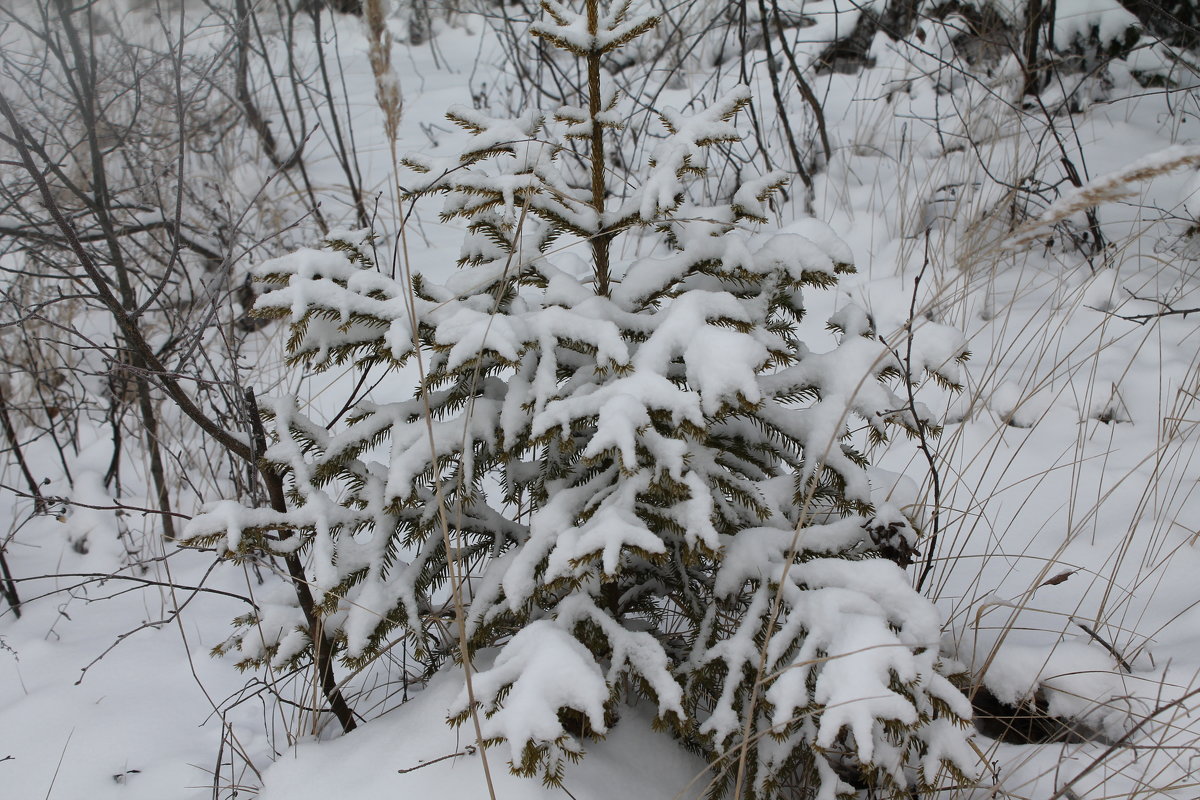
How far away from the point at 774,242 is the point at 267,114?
Answer: 16.1 feet

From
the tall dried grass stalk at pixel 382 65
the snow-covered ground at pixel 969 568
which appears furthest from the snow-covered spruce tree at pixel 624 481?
the tall dried grass stalk at pixel 382 65

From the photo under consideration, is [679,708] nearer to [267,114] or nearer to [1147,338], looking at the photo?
[1147,338]

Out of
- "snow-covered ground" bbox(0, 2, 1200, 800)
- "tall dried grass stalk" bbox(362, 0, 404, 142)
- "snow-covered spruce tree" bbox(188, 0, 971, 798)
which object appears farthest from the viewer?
"snow-covered ground" bbox(0, 2, 1200, 800)

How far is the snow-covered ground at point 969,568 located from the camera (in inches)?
66.9

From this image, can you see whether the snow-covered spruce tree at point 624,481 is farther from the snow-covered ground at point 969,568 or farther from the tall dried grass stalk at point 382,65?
the tall dried grass stalk at point 382,65

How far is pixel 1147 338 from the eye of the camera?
301 cm

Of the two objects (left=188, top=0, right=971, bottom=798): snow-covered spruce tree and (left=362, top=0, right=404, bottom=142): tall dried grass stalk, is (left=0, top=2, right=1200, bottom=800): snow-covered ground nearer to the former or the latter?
(left=188, top=0, right=971, bottom=798): snow-covered spruce tree

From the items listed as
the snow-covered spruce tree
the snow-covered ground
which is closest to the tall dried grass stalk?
the snow-covered spruce tree

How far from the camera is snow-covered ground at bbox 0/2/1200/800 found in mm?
1699

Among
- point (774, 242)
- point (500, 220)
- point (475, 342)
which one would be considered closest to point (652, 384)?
point (475, 342)

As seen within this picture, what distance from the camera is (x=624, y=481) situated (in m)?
1.49

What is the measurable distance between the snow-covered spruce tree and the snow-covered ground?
0.21 m

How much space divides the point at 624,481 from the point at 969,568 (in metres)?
1.35

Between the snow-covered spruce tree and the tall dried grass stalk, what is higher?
the tall dried grass stalk
